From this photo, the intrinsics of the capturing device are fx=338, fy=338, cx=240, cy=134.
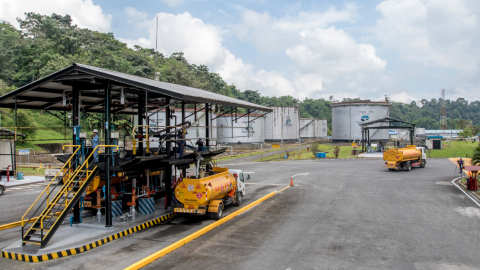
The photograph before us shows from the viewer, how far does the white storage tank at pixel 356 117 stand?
74.6 metres

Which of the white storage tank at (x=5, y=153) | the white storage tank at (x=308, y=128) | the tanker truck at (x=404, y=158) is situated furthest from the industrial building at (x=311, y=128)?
the white storage tank at (x=5, y=153)

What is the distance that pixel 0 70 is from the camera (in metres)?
69.8

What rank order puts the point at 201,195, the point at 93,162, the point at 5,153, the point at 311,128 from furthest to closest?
the point at 311,128 < the point at 5,153 < the point at 201,195 < the point at 93,162


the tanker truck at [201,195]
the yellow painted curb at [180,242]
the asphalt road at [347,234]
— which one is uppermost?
the tanker truck at [201,195]

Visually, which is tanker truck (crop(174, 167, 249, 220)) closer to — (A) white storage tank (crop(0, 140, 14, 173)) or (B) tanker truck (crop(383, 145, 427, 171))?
(A) white storage tank (crop(0, 140, 14, 173))

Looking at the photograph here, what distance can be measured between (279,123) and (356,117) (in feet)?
58.6

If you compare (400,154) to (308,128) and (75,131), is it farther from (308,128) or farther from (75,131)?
(308,128)

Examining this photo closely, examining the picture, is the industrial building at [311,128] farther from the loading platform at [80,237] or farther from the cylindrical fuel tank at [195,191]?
the loading platform at [80,237]

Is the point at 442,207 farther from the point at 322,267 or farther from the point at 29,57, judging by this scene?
the point at 29,57

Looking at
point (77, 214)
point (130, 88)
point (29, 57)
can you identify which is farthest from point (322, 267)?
point (29, 57)

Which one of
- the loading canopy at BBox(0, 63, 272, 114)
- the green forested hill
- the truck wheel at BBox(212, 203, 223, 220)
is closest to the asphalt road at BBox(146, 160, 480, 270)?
the truck wheel at BBox(212, 203, 223, 220)

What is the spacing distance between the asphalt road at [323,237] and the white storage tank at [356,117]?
53.3 metres

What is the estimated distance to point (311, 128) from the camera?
Answer: 338 ft

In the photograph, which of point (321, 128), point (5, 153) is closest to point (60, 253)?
point (5, 153)
